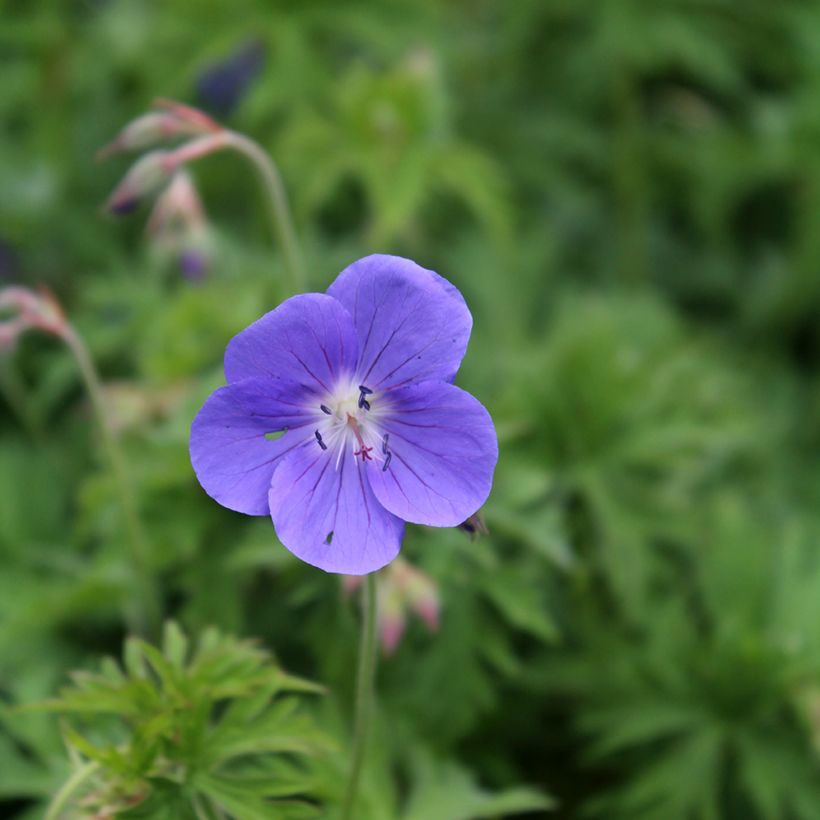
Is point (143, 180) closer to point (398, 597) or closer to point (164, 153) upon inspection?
point (164, 153)

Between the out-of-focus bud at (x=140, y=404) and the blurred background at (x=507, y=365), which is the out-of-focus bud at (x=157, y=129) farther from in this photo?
the out-of-focus bud at (x=140, y=404)

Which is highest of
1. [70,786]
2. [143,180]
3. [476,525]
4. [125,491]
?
[143,180]

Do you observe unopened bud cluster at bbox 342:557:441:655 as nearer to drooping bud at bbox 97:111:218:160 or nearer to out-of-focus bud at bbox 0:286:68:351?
out-of-focus bud at bbox 0:286:68:351

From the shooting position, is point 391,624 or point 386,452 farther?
point 391,624

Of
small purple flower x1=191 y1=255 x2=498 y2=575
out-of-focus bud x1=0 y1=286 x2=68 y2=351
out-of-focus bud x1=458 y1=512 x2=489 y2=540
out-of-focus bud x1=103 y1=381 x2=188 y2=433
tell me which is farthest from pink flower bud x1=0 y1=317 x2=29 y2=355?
out-of-focus bud x1=458 y1=512 x2=489 y2=540

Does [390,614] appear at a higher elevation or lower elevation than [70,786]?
higher

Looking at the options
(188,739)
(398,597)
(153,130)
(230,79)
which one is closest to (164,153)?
(153,130)
